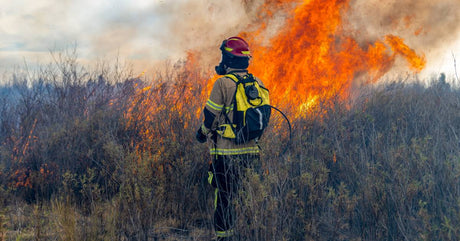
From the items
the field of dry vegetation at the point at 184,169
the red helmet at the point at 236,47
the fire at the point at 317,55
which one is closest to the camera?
the field of dry vegetation at the point at 184,169

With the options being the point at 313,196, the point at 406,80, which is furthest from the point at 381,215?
the point at 406,80

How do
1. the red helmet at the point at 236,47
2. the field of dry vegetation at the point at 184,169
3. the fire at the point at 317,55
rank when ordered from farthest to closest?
the fire at the point at 317,55 < the red helmet at the point at 236,47 < the field of dry vegetation at the point at 184,169

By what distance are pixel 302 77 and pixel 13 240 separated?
5717 mm

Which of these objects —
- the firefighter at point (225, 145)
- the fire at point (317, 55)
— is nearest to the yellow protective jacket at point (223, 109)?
the firefighter at point (225, 145)

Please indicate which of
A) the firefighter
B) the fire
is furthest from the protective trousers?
the fire

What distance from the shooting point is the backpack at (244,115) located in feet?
10.6

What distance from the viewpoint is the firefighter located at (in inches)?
126

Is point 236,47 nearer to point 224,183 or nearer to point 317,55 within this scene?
point 224,183

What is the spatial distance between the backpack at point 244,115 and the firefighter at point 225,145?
5 cm

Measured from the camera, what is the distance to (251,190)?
9.12 ft

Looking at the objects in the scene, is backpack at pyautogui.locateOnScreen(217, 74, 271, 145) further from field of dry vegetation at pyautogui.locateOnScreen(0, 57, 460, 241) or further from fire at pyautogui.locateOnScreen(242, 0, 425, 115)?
fire at pyautogui.locateOnScreen(242, 0, 425, 115)

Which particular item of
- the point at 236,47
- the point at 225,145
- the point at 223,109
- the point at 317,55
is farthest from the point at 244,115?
the point at 317,55

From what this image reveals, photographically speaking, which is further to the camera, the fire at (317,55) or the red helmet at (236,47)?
the fire at (317,55)

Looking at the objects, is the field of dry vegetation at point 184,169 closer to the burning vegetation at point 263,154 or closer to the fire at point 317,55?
the burning vegetation at point 263,154
